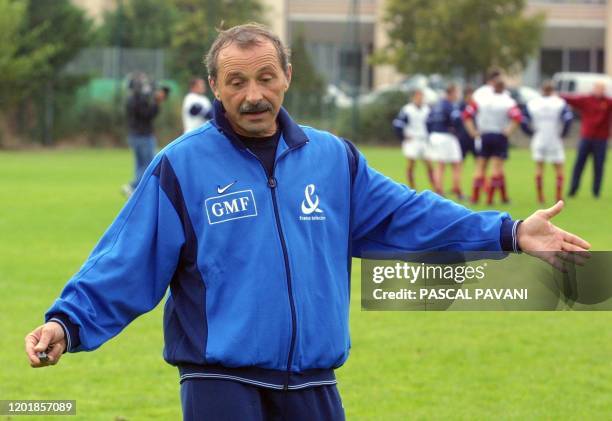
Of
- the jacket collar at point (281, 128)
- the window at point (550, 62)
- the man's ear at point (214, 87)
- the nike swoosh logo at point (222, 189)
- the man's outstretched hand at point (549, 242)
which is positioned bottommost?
the window at point (550, 62)

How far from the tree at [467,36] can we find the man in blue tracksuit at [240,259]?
153ft

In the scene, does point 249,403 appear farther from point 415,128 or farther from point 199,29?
point 199,29

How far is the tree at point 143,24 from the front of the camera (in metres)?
54.7

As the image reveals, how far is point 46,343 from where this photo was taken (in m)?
4.02

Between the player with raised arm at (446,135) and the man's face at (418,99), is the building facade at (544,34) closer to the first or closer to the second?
the man's face at (418,99)

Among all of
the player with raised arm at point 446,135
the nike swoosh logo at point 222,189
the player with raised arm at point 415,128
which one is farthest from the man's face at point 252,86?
the player with raised arm at point 415,128

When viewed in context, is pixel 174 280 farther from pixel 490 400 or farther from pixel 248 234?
pixel 490 400

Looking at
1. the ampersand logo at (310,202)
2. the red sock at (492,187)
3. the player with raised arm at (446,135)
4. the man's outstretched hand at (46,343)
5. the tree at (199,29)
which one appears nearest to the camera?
the man's outstretched hand at (46,343)

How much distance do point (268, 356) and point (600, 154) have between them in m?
21.5

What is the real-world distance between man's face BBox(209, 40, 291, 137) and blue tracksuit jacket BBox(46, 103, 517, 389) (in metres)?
0.08

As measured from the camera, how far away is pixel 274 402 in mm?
4246

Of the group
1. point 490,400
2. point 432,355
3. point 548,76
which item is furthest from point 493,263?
point 548,76

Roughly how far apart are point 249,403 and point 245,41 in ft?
3.67

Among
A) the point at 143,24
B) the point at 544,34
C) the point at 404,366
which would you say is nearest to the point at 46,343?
the point at 404,366
